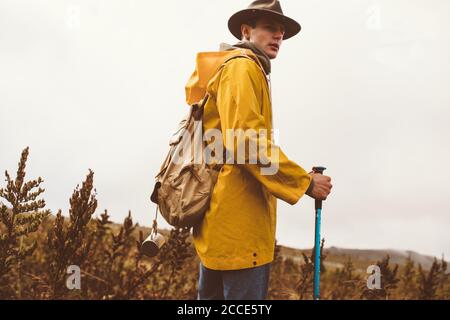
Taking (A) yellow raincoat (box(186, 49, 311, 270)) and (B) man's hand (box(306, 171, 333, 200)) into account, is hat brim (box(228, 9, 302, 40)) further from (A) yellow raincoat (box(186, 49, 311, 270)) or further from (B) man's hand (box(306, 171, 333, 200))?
(B) man's hand (box(306, 171, 333, 200))

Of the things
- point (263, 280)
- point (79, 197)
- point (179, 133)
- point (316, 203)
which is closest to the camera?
point (263, 280)

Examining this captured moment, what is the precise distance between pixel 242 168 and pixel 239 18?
49.9 inches

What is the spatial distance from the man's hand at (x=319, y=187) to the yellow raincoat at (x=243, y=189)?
0.23ft

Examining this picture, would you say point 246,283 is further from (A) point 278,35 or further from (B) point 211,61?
(A) point 278,35

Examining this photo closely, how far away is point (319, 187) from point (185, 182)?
2.74ft

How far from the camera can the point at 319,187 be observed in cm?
293

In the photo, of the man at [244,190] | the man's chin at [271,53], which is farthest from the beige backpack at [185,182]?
the man's chin at [271,53]

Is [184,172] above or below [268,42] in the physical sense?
below
